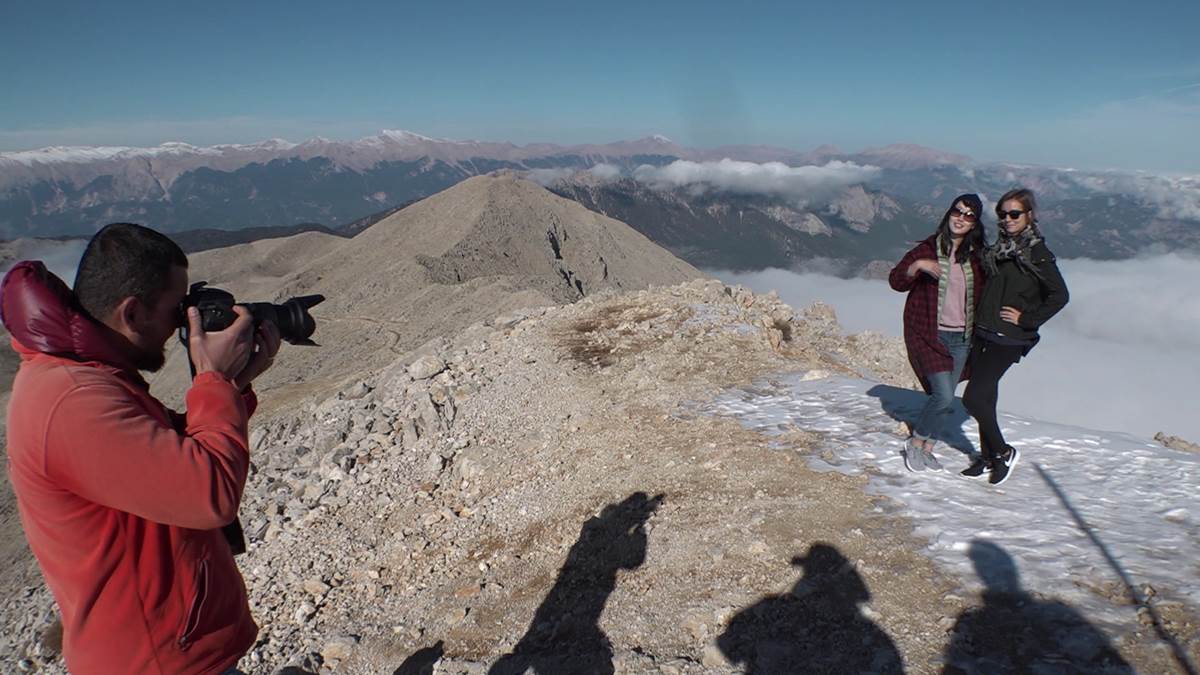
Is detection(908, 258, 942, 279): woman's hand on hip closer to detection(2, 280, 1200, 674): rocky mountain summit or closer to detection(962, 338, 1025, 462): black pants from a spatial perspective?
detection(962, 338, 1025, 462): black pants

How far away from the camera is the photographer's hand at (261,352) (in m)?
2.64

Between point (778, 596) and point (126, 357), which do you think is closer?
point (126, 357)

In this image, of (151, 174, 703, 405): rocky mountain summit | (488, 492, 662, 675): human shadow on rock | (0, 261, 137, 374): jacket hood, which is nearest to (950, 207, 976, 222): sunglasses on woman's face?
(488, 492, 662, 675): human shadow on rock

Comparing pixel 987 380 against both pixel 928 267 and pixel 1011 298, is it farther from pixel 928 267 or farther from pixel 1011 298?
pixel 928 267

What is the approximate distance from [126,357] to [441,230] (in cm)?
6475

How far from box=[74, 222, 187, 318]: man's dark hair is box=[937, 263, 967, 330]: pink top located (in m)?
6.45

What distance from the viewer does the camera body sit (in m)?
2.49

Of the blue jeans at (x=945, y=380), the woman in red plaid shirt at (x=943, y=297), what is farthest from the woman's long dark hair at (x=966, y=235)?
the blue jeans at (x=945, y=380)

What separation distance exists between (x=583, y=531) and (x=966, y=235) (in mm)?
4970

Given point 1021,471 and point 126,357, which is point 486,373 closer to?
point 1021,471

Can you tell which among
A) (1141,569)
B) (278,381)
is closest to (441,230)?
(278,381)

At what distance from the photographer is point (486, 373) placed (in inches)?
496

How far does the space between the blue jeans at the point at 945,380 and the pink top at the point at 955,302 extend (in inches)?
3.7

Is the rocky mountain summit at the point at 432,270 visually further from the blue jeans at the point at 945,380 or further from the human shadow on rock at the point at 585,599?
the blue jeans at the point at 945,380
